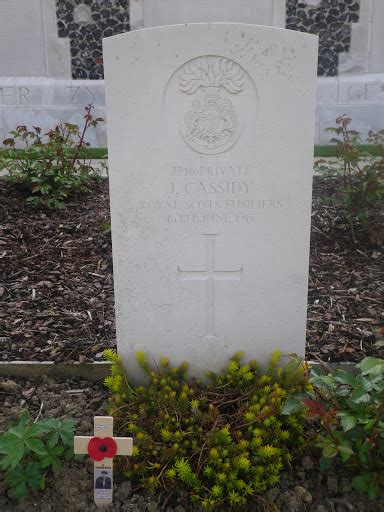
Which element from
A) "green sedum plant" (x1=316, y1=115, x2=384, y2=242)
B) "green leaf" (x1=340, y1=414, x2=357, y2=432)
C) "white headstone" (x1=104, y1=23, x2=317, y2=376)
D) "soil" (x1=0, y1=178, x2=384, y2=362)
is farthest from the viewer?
"green sedum plant" (x1=316, y1=115, x2=384, y2=242)

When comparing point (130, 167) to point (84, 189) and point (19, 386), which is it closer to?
point (19, 386)

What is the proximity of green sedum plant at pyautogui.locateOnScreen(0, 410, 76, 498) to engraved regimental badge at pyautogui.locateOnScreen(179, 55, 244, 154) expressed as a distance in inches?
52.1

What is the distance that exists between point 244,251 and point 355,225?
2259 millimetres

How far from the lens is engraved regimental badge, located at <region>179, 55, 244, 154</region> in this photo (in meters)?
2.46

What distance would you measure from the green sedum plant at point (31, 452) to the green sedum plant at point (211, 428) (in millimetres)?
273

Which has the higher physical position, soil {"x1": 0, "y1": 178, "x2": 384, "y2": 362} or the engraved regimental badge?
the engraved regimental badge

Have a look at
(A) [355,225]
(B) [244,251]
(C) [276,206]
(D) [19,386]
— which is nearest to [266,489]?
(B) [244,251]

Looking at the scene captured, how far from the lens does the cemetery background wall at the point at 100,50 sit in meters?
8.40

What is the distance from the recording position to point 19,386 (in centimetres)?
293

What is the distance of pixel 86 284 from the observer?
4.05 metres

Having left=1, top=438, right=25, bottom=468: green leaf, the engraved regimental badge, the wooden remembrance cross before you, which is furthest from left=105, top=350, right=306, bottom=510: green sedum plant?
the engraved regimental badge

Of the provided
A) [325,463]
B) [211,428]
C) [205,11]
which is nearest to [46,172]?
[211,428]

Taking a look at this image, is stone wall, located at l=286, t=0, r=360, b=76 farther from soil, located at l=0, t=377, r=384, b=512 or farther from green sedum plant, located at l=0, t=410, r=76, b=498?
green sedum plant, located at l=0, t=410, r=76, b=498

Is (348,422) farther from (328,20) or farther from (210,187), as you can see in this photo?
(328,20)
